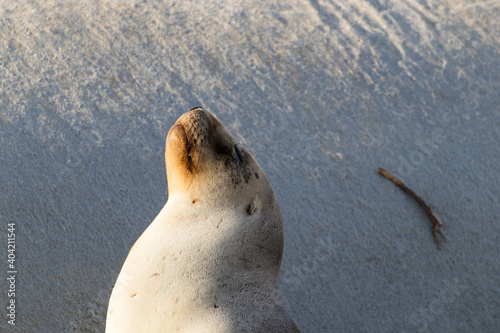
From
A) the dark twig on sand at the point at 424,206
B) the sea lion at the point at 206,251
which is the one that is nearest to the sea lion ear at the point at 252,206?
the sea lion at the point at 206,251

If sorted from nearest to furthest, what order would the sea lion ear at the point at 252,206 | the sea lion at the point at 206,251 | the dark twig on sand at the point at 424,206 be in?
the sea lion at the point at 206,251
the sea lion ear at the point at 252,206
the dark twig on sand at the point at 424,206

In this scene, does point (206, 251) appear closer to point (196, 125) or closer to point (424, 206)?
point (196, 125)

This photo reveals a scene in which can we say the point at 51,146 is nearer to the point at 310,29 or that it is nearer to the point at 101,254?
the point at 101,254

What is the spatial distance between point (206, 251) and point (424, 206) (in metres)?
1.34

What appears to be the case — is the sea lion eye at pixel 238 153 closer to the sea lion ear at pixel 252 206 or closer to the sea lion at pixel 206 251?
the sea lion at pixel 206 251

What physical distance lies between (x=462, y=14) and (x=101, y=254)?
82.0 inches

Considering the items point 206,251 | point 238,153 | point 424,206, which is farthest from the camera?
point 424,206

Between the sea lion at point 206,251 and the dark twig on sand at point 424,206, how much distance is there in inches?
43.0

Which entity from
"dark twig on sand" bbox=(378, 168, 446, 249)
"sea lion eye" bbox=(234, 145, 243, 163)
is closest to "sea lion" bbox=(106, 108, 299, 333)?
"sea lion eye" bbox=(234, 145, 243, 163)

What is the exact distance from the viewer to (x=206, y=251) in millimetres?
1163

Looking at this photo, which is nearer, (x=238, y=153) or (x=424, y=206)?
(x=238, y=153)

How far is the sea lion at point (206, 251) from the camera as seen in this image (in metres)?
1.12

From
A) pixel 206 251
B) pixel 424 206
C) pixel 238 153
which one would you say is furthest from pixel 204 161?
pixel 424 206

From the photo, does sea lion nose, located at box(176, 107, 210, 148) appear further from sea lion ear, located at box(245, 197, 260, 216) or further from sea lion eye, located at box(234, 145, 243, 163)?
sea lion ear, located at box(245, 197, 260, 216)
